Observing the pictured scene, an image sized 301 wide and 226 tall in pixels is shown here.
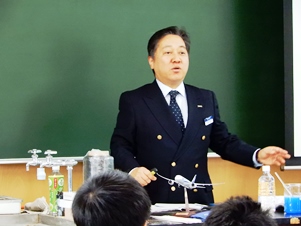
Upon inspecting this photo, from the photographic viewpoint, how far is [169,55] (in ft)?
13.1

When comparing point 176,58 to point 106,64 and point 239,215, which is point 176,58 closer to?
point 106,64

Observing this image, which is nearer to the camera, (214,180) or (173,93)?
(173,93)

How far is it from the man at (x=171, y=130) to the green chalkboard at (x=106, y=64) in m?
0.36

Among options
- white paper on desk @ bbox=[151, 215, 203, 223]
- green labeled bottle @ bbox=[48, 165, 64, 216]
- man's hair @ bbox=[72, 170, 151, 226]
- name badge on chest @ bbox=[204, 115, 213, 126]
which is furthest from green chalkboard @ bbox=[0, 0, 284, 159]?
man's hair @ bbox=[72, 170, 151, 226]

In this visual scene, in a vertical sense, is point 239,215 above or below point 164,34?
below

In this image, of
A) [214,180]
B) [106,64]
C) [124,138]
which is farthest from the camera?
[214,180]

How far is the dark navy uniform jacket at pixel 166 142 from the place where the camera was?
12.8 ft

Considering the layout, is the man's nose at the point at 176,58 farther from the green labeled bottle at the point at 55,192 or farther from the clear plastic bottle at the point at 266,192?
the green labeled bottle at the point at 55,192

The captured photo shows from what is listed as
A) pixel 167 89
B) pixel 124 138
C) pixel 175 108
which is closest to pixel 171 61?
pixel 167 89

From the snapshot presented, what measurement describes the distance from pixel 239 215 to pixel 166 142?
2.18 meters

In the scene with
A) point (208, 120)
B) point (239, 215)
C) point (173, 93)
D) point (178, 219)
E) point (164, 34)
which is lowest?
point (178, 219)

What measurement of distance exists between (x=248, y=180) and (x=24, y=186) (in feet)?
4.82

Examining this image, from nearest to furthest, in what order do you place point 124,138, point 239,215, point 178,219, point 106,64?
1. point 239,215
2. point 178,219
3. point 124,138
4. point 106,64

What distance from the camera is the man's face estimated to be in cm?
396
